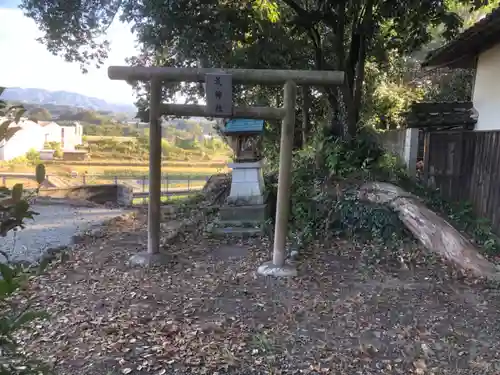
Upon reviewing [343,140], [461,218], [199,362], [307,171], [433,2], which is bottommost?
[199,362]

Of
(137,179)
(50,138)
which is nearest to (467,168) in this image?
(137,179)

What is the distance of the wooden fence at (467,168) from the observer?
21.4 feet

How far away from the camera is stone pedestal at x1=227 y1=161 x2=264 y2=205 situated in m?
7.47

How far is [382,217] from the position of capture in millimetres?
6332

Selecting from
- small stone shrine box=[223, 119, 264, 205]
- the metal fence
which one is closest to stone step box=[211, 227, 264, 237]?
small stone shrine box=[223, 119, 264, 205]

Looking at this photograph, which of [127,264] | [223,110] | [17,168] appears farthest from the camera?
[17,168]

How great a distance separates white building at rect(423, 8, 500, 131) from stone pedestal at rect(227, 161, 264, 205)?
3.86 meters

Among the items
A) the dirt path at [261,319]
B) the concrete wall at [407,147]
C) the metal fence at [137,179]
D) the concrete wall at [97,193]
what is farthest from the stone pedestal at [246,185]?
the metal fence at [137,179]

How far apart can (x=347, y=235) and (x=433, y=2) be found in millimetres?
3898

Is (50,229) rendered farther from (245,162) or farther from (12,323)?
(12,323)

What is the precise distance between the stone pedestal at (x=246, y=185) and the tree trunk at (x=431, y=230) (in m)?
1.77

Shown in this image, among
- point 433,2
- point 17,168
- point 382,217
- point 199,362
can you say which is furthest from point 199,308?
point 17,168

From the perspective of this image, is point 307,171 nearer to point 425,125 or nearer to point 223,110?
point 425,125

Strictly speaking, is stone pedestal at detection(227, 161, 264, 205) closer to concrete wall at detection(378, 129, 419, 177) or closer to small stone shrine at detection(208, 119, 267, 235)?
small stone shrine at detection(208, 119, 267, 235)
